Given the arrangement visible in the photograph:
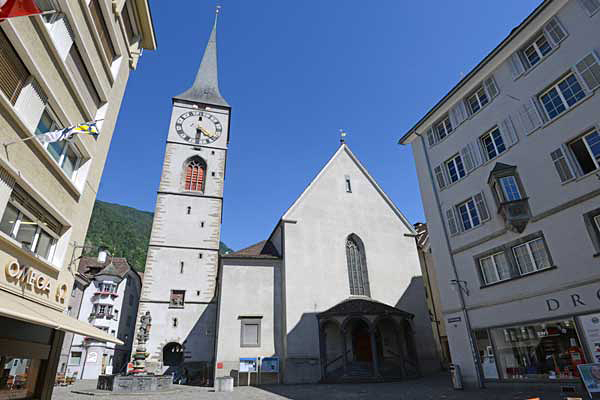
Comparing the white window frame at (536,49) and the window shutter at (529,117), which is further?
the white window frame at (536,49)

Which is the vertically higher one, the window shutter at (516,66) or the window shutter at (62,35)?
the window shutter at (516,66)

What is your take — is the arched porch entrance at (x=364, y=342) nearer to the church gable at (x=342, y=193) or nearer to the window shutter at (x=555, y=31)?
the church gable at (x=342, y=193)

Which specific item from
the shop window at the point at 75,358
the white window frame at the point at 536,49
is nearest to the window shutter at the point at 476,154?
the white window frame at the point at 536,49

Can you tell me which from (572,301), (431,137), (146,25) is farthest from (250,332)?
(146,25)

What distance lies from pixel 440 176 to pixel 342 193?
9.88 m

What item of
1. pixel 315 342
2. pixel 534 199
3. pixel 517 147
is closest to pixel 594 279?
pixel 534 199

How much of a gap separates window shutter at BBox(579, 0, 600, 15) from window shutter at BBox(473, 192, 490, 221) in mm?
7294

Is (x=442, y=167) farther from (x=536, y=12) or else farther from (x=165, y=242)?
(x=165, y=242)

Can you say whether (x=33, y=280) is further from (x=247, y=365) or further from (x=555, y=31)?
(x=555, y=31)

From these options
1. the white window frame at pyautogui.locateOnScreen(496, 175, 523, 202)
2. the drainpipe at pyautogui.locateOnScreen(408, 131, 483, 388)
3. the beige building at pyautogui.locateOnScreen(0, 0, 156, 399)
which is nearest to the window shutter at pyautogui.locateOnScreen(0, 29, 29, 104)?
the beige building at pyautogui.locateOnScreen(0, 0, 156, 399)

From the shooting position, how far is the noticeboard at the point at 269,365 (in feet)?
66.5

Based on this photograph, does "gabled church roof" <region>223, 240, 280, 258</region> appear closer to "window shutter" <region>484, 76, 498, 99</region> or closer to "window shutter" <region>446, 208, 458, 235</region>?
"window shutter" <region>446, 208, 458, 235</region>

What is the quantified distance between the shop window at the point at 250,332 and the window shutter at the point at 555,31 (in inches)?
797

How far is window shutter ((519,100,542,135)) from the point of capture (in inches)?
519
